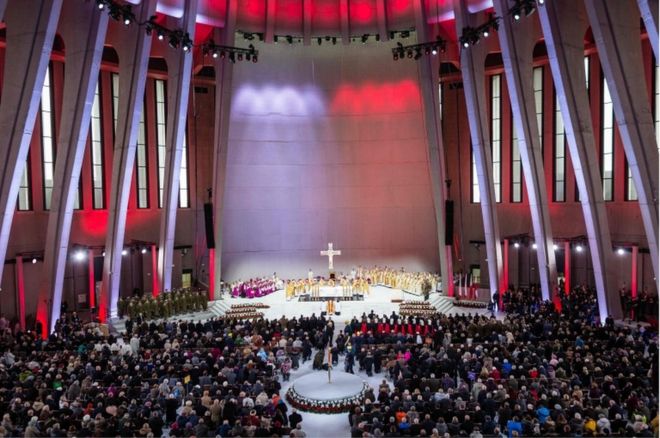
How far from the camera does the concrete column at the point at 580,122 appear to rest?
20.4m

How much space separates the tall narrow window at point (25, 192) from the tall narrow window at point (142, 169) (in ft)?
19.7

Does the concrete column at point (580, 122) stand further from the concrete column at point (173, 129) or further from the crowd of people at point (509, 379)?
the concrete column at point (173, 129)

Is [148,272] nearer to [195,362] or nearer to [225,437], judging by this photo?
[195,362]

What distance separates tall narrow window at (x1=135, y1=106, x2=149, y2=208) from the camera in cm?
2967

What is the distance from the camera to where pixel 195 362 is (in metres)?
14.4

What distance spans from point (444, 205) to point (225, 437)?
779 inches

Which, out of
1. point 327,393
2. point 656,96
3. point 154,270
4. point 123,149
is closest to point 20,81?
point 123,149

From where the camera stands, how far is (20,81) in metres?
17.1

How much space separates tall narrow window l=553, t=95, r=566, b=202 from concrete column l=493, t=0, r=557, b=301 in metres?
6.59

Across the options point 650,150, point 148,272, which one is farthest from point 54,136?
point 650,150

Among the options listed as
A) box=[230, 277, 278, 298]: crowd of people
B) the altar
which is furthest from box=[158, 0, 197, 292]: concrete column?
the altar

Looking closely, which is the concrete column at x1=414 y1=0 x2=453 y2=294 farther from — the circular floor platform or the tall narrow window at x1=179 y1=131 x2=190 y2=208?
the circular floor platform

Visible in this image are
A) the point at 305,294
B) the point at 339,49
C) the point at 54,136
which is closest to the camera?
the point at 54,136

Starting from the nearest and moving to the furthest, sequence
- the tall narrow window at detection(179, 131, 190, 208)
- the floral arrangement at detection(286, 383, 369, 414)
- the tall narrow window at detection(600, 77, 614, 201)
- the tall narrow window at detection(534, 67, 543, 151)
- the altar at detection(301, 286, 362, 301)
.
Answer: the floral arrangement at detection(286, 383, 369, 414), the tall narrow window at detection(600, 77, 614, 201), the altar at detection(301, 286, 362, 301), the tall narrow window at detection(534, 67, 543, 151), the tall narrow window at detection(179, 131, 190, 208)
